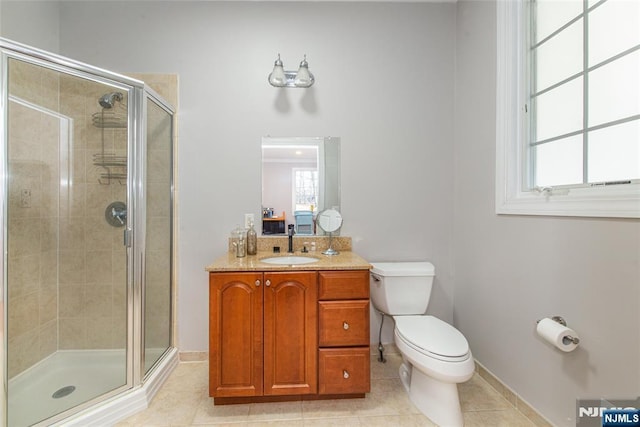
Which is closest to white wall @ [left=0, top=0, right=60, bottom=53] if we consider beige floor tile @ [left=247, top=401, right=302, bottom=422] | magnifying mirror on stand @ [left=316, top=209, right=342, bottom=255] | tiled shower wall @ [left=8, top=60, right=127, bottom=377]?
tiled shower wall @ [left=8, top=60, right=127, bottom=377]

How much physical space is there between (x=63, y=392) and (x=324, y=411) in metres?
1.47

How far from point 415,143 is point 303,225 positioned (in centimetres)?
107

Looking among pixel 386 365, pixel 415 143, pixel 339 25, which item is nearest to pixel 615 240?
pixel 415 143

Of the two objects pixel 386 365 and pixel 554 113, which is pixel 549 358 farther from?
pixel 554 113

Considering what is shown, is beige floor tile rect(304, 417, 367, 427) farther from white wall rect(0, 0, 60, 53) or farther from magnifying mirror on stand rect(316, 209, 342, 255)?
white wall rect(0, 0, 60, 53)

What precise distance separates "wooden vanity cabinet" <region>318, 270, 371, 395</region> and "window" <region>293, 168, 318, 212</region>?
69 centimetres

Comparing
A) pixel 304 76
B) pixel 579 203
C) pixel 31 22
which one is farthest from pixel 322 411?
pixel 31 22

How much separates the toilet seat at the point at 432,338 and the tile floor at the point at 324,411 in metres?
0.41

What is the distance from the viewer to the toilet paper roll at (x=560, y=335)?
1198mm

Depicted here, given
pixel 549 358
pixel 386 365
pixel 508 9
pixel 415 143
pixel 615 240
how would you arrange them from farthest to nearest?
1. pixel 415 143
2. pixel 386 365
3. pixel 508 9
4. pixel 549 358
5. pixel 615 240

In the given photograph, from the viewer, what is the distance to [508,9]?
163cm

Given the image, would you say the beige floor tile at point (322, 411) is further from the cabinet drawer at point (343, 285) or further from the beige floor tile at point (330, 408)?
the cabinet drawer at point (343, 285)

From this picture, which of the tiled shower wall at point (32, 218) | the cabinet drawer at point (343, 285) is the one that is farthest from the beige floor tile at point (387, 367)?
the tiled shower wall at point (32, 218)

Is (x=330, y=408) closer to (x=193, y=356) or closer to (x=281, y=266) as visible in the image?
(x=281, y=266)
